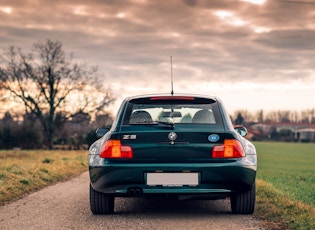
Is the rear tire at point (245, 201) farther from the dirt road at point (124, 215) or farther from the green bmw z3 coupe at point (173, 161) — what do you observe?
the green bmw z3 coupe at point (173, 161)

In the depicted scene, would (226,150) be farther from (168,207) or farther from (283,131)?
(283,131)

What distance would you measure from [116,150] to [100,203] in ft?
2.85

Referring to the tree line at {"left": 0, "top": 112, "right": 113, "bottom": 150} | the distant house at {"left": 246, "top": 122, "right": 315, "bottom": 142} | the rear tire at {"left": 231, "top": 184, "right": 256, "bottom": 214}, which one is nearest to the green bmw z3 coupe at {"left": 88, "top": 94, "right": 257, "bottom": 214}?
the rear tire at {"left": 231, "top": 184, "right": 256, "bottom": 214}

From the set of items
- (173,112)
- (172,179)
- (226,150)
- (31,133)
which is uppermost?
(173,112)

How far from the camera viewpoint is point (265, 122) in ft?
550

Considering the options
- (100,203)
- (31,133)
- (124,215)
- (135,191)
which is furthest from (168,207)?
(31,133)

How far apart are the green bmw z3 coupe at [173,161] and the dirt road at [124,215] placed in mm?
327

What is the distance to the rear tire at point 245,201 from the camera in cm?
626

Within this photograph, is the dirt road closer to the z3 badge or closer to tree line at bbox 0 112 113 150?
the z3 badge

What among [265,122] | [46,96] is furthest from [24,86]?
[265,122]

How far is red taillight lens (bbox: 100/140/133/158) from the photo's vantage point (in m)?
5.89

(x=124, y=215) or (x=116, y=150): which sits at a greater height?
(x=116, y=150)

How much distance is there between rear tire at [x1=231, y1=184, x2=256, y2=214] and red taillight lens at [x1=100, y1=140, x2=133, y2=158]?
1.42 metres

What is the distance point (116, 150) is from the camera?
591 cm
